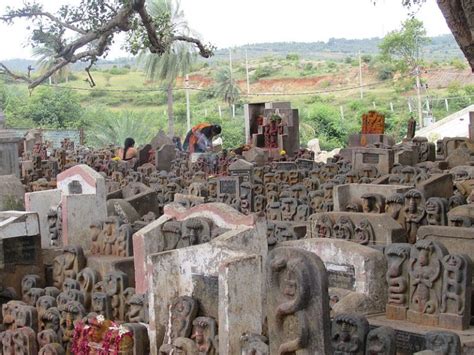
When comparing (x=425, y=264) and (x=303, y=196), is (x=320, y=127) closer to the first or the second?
(x=303, y=196)

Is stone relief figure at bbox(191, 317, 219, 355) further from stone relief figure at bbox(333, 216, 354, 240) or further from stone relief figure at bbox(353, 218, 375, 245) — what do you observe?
stone relief figure at bbox(333, 216, 354, 240)

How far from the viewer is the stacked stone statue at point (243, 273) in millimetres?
6719

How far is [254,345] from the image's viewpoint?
7.12m

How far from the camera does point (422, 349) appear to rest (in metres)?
7.04

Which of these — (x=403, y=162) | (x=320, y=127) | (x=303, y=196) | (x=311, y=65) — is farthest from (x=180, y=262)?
(x=311, y=65)

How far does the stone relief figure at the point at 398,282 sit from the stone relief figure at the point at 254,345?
1.37 metres

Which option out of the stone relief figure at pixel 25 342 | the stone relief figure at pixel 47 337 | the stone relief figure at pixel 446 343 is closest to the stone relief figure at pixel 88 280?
the stone relief figure at pixel 47 337

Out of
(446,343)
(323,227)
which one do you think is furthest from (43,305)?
(446,343)

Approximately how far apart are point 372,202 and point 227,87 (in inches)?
1902

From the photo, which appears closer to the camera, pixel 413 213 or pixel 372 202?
pixel 413 213

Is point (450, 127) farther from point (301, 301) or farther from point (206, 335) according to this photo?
point (301, 301)

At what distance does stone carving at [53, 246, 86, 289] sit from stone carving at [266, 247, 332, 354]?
4849 mm

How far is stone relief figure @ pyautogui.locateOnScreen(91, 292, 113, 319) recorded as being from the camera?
30.0 ft

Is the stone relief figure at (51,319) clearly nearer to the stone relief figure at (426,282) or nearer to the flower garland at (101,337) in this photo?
the flower garland at (101,337)
